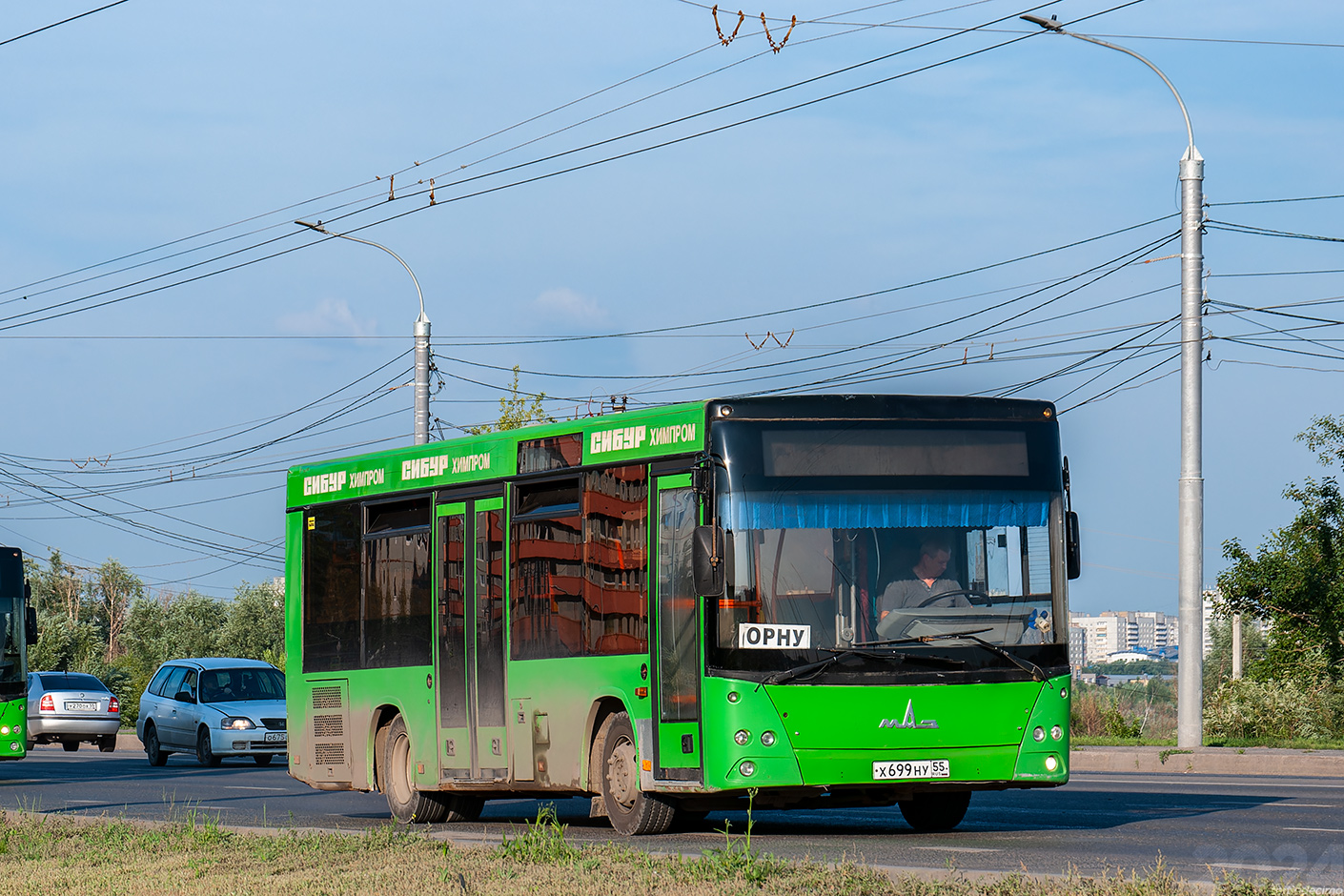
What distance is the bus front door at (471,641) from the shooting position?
14797 millimetres

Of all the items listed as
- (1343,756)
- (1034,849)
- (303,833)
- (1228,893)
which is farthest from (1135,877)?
(1343,756)

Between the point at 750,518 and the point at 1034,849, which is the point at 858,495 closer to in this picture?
the point at 750,518

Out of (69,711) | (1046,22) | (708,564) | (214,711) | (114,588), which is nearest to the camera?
(708,564)

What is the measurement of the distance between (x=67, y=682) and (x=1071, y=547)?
92.7 feet

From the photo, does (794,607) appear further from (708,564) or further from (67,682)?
(67,682)

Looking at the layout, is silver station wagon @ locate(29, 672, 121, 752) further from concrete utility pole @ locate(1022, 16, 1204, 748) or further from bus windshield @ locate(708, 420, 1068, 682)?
bus windshield @ locate(708, 420, 1068, 682)

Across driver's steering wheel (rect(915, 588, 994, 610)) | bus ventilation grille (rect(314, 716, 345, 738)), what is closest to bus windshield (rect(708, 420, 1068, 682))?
driver's steering wheel (rect(915, 588, 994, 610))

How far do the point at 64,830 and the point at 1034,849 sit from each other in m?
7.26

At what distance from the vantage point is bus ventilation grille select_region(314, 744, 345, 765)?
1670cm

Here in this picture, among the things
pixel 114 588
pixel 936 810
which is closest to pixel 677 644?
pixel 936 810

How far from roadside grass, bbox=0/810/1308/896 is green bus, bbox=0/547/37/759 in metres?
10.7

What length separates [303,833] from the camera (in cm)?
1368

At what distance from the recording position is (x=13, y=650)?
2425 cm

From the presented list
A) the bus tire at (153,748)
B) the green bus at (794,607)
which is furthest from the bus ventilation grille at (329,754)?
the bus tire at (153,748)
